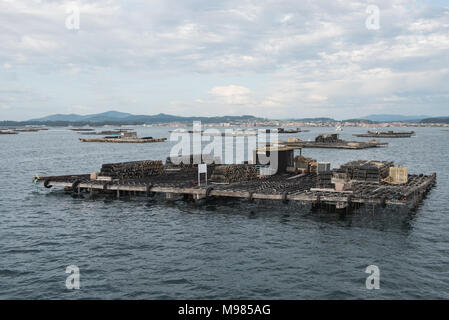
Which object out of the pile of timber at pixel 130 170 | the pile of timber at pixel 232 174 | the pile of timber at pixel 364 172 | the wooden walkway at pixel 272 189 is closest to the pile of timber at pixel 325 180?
the wooden walkway at pixel 272 189

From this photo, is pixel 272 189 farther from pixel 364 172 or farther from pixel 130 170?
pixel 130 170

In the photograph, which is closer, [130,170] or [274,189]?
[274,189]

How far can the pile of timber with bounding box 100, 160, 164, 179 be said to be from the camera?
55.2 m

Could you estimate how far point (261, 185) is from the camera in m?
49.5

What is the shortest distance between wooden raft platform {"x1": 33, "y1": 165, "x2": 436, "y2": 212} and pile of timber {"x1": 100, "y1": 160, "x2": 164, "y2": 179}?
1.20 meters

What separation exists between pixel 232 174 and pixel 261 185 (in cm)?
504

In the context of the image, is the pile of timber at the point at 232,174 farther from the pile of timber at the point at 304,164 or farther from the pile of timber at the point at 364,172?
the pile of timber at the point at 364,172

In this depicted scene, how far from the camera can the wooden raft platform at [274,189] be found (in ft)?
131

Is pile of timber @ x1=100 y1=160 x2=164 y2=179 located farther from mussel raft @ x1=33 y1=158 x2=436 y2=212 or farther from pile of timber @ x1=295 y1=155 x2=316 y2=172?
pile of timber @ x1=295 y1=155 x2=316 y2=172

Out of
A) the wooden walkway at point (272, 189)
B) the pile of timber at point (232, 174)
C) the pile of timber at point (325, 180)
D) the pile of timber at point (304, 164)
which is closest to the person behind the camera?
the wooden walkway at point (272, 189)

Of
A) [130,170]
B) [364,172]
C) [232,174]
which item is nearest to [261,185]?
[232,174]
